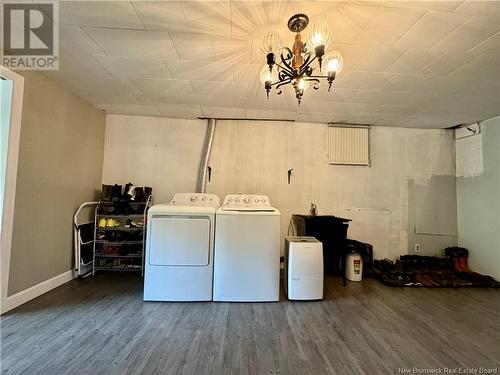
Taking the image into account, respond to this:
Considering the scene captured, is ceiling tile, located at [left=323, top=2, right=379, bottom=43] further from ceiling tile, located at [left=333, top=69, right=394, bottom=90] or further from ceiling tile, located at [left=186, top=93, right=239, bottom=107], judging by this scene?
ceiling tile, located at [left=186, top=93, right=239, bottom=107]

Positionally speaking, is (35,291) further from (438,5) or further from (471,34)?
(471,34)

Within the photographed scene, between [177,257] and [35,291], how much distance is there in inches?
60.0

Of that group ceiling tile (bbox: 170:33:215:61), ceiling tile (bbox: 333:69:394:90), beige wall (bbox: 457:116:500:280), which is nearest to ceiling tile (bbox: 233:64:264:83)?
ceiling tile (bbox: 170:33:215:61)

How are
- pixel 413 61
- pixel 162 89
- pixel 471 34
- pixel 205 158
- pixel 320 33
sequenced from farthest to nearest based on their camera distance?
pixel 205 158 < pixel 162 89 < pixel 413 61 < pixel 471 34 < pixel 320 33

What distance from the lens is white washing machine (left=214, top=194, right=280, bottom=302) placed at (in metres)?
2.57

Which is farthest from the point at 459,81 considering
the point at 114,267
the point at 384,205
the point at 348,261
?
the point at 114,267

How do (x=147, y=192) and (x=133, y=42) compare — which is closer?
(x=133, y=42)

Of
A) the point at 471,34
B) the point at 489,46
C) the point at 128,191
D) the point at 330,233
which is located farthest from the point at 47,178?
the point at 489,46

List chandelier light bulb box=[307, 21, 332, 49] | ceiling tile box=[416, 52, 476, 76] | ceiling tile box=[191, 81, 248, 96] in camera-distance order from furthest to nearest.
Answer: ceiling tile box=[191, 81, 248, 96] < ceiling tile box=[416, 52, 476, 76] < chandelier light bulb box=[307, 21, 332, 49]

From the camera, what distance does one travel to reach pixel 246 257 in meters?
2.57

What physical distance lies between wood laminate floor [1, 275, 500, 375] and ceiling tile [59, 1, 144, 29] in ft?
7.79

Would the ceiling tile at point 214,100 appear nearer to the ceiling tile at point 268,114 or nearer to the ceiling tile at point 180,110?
the ceiling tile at point 180,110

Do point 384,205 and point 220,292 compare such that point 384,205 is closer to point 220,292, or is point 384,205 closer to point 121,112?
point 220,292

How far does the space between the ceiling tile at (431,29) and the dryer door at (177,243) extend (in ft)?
8.14
